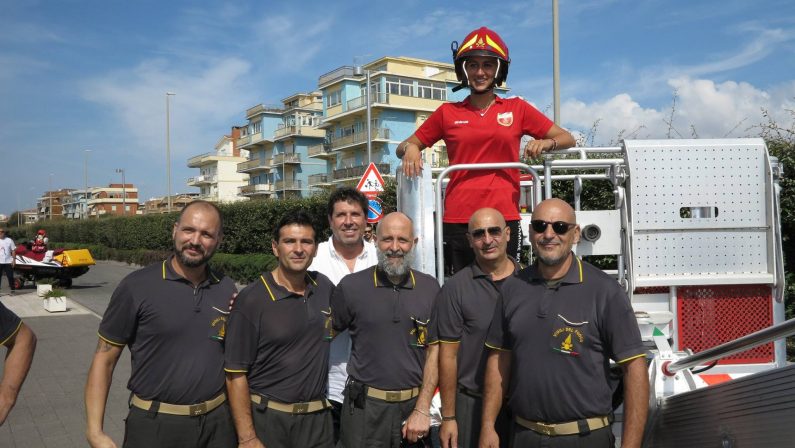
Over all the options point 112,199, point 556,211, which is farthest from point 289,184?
point 112,199

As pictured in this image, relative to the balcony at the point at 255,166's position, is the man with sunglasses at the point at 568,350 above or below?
below

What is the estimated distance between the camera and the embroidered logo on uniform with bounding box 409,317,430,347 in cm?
341

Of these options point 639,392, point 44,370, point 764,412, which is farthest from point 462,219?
point 44,370

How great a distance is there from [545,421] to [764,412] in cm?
86

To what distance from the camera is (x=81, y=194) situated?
161375 millimetres

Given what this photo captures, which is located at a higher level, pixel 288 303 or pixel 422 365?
pixel 288 303

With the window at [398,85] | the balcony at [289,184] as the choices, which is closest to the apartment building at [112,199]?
the balcony at [289,184]

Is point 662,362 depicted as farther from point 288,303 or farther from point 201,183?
point 201,183

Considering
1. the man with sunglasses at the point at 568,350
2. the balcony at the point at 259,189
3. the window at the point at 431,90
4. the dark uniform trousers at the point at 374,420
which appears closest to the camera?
the man with sunglasses at the point at 568,350

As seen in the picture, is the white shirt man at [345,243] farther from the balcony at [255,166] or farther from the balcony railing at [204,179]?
the balcony railing at [204,179]

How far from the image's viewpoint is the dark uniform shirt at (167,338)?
3.16m

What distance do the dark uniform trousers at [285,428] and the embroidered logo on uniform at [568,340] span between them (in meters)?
1.33

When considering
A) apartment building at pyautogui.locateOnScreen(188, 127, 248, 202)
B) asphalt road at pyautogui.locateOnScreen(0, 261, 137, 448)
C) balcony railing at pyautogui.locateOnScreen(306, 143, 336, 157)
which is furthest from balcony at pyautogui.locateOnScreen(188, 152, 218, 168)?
asphalt road at pyautogui.locateOnScreen(0, 261, 137, 448)

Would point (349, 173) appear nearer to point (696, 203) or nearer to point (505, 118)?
point (505, 118)
